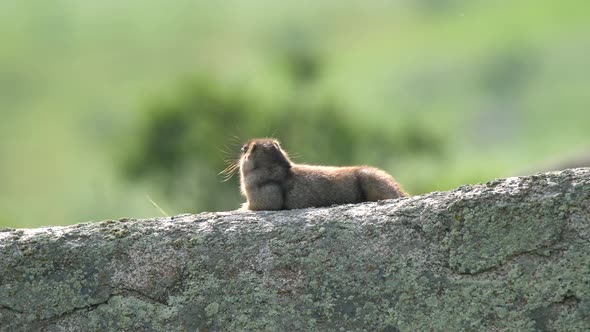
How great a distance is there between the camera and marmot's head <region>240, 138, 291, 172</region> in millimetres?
10523

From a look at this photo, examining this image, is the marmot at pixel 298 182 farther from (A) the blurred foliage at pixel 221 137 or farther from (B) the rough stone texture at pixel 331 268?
(A) the blurred foliage at pixel 221 137

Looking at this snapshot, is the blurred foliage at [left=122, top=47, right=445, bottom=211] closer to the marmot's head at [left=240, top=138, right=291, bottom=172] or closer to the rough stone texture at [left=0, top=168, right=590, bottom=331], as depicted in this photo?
the marmot's head at [left=240, top=138, right=291, bottom=172]

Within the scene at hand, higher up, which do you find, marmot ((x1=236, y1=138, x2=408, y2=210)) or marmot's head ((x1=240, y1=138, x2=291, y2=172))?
marmot's head ((x1=240, y1=138, x2=291, y2=172))

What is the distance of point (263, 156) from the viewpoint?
34.8 feet

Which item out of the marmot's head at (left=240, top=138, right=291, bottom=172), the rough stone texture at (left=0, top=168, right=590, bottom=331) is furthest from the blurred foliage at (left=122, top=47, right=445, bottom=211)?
the rough stone texture at (left=0, top=168, right=590, bottom=331)

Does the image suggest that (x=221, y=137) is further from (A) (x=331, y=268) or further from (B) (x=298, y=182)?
(A) (x=331, y=268)

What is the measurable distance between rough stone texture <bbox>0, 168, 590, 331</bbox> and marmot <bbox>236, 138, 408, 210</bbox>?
2073 mm

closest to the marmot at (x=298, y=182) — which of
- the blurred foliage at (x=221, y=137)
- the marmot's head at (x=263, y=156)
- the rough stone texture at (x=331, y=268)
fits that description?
the marmot's head at (x=263, y=156)

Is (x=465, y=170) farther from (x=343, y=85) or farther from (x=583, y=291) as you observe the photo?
(x=583, y=291)

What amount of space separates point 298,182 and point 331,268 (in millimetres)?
2903

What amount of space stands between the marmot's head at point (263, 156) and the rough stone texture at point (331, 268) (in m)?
2.89

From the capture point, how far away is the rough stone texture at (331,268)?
695cm

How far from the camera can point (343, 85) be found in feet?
180

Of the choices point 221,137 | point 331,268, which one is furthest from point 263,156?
point 221,137
